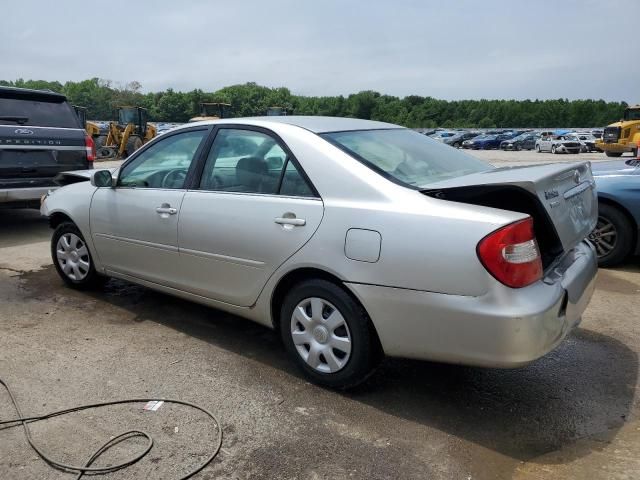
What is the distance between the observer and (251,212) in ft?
11.3

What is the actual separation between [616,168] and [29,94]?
293 inches

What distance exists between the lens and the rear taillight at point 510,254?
2.58 metres

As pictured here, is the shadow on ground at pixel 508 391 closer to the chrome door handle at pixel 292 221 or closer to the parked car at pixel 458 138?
the chrome door handle at pixel 292 221

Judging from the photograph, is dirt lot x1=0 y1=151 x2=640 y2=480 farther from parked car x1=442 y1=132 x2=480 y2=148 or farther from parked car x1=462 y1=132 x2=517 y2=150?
parked car x1=442 y1=132 x2=480 y2=148

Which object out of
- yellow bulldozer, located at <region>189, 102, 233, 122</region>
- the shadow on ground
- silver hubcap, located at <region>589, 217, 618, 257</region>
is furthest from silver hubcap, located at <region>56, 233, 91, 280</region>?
yellow bulldozer, located at <region>189, 102, 233, 122</region>

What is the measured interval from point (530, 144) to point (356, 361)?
175ft

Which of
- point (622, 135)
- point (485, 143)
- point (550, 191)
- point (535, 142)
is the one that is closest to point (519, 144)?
point (535, 142)

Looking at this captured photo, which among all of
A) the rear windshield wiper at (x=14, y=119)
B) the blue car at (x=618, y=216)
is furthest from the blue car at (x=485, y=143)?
the rear windshield wiper at (x=14, y=119)

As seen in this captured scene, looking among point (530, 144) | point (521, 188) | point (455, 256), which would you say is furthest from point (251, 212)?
point (530, 144)

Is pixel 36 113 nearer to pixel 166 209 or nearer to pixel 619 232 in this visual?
pixel 166 209

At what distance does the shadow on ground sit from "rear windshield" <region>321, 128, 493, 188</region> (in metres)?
1.23

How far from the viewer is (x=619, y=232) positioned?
5.79 m

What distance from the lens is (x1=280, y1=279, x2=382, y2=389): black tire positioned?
3014 millimetres

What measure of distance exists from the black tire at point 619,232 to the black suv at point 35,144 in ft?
22.0
